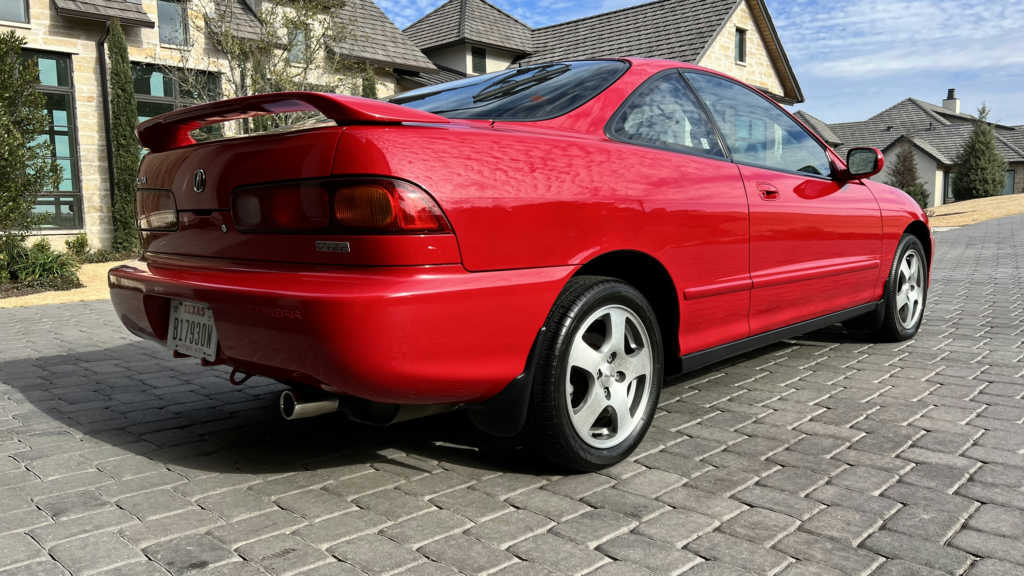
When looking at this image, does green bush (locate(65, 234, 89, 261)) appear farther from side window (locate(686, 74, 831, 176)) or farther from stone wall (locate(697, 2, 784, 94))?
stone wall (locate(697, 2, 784, 94))

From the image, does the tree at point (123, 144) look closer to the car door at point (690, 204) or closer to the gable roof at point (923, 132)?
the car door at point (690, 204)

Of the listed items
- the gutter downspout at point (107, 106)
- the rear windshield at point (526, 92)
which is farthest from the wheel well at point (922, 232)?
the gutter downspout at point (107, 106)

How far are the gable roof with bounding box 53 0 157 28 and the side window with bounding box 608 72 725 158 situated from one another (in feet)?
46.8

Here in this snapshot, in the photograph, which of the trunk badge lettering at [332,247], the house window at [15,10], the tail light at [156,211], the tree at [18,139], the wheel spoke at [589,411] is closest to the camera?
the trunk badge lettering at [332,247]

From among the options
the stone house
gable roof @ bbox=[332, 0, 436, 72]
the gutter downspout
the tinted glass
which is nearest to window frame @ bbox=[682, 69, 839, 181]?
the stone house

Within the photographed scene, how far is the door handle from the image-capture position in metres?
3.61

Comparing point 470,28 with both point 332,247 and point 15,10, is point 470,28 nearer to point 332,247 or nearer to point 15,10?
point 15,10

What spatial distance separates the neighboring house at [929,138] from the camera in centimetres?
5816

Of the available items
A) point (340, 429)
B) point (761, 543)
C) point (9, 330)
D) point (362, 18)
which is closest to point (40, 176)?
point (9, 330)

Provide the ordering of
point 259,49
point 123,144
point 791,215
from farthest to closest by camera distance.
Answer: point 259,49 < point 123,144 < point 791,215

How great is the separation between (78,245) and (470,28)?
18.4 metres

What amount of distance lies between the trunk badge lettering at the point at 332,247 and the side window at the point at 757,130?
6.70 ft

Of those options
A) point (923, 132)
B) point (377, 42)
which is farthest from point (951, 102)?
point (377, 42)

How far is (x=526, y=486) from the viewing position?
2.73m
